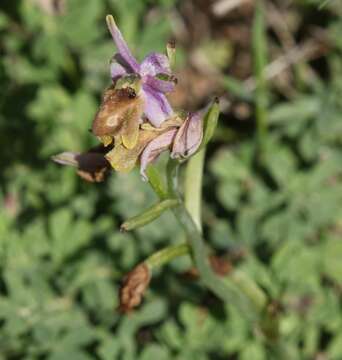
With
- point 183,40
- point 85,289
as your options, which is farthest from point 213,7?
point 85,289

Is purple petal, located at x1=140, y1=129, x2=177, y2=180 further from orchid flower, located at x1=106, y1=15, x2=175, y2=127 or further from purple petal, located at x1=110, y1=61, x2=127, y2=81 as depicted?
purple petal, located at x1=110, y1=61, x2=127, y2=81

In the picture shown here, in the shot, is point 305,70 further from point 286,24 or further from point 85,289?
point 85,289

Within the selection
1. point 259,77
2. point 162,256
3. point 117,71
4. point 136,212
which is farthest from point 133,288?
point 259,77

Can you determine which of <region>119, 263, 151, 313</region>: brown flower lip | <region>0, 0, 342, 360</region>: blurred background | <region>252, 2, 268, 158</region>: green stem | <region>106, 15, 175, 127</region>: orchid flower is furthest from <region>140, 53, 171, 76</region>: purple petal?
<region>252, 2, 268, 158</region>: green stem

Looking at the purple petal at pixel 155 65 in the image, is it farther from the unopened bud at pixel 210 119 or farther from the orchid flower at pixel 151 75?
the unopened bud at pixel 210 119

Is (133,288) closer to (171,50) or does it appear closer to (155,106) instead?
(155,106)

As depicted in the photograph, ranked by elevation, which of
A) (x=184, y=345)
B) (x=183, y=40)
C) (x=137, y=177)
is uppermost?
(x=183, y=40)

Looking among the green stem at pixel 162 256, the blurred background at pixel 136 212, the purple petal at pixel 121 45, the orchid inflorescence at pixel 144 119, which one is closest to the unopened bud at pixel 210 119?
the orchid inflorescence at pixel 144 119
